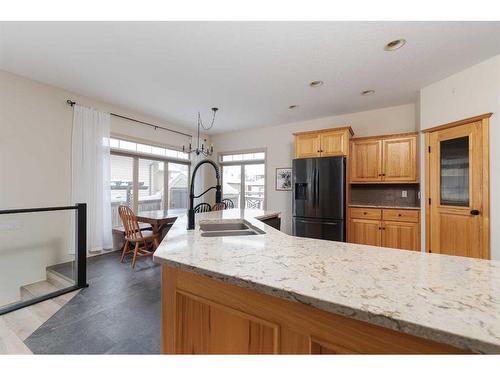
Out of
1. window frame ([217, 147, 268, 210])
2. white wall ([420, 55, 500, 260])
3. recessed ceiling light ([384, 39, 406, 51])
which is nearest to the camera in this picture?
recessed ceiling light ([384, 39, 406, 51])

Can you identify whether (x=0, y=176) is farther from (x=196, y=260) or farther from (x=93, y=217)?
(x=196, y=260)

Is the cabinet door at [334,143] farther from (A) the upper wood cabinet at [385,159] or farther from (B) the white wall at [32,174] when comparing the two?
(B) the white wall at [32,174]

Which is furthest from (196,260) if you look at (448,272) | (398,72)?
(398,72)

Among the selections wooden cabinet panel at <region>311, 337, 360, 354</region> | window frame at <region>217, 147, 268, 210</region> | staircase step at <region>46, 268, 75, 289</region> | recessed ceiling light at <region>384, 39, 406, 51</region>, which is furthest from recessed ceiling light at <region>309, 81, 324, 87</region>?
staircase step at <region>46, 268, 75, 289</region>

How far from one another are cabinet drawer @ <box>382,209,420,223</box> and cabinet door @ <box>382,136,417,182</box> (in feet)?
1.66

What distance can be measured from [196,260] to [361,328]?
24.9 inches

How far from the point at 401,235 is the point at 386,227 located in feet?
0.72

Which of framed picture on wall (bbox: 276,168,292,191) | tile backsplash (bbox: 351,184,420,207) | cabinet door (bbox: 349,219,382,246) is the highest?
framed picture on wall (bbox: 276,168,292,191)

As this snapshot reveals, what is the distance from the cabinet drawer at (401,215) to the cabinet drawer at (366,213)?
3.2 inches

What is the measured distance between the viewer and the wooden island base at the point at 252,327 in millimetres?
601

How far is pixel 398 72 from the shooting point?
280cm

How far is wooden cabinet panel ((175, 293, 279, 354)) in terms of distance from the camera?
0.79m

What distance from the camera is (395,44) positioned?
2.27m

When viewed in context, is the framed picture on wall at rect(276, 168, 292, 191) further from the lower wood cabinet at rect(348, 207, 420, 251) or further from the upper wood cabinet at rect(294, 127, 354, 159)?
the lower wood cabinet at rect(348, 207, 420, 251)
